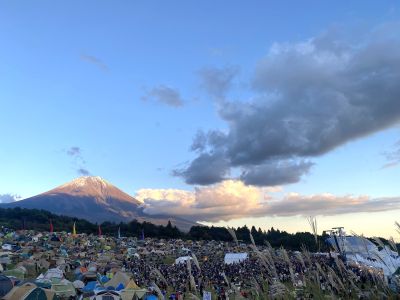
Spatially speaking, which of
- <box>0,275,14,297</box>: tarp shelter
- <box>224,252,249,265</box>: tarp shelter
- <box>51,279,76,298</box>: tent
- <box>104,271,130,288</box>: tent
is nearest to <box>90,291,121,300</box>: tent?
<box>104,271,130,288</box>: tent

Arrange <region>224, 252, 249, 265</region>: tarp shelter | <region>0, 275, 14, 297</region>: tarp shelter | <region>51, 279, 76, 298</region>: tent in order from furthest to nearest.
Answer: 1. <region>224, 252, 249, 265</region>: tarp shelter
2. <region>51, 279, 76, 298</region>: tent
3. <region>0, 275, 14, 297</region>: tarp shelter

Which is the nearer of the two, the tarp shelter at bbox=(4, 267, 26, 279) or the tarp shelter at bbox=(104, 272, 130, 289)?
the tarp shelter at bbox=(104, 272, 130, 289)

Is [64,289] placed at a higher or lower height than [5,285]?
lower

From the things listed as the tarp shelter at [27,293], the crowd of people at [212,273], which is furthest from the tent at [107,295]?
the tarp shelter at [27,293]

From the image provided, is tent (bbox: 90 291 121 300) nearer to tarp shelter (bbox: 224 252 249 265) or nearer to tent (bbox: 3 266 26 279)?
tent (bbox: 3 266 26 279)

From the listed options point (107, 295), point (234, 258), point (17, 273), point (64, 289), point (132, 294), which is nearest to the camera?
point (107, 295)

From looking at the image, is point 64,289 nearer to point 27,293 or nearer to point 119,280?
point 119,280

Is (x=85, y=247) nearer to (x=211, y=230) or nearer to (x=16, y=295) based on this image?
(x=16, y=295)

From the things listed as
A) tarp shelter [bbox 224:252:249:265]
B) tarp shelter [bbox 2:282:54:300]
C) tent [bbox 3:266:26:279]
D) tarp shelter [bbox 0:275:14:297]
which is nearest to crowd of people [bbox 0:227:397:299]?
tent [bbox 3:266:26:279]

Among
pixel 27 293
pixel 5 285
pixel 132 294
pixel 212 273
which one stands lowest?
A: pixel 132 294

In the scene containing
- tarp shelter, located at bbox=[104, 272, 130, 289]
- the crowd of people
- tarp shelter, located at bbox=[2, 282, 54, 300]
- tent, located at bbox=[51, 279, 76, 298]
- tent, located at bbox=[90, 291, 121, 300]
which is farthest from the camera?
tent, located at bbox=[51, 279, 76, 298]

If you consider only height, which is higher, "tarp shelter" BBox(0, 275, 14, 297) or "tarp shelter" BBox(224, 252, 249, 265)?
"tarp shelter" BBox(224, 252, 249, 265)

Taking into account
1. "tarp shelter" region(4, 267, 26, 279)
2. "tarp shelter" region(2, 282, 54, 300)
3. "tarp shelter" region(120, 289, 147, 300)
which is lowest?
"tarp shelter" region(120, 289, 147, 300)

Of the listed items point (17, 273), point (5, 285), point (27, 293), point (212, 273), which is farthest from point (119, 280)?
point (17, 273)
